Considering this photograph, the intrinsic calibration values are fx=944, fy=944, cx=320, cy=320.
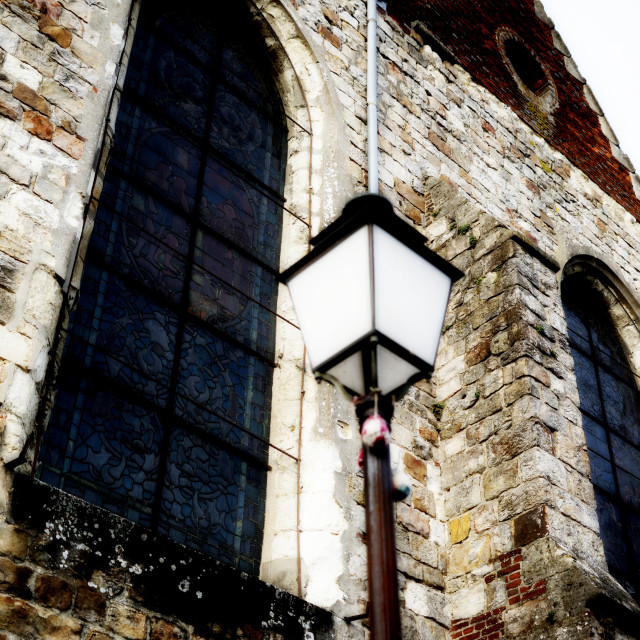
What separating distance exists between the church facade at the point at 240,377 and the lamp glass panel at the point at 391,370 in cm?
25

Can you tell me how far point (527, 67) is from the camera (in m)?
10.1

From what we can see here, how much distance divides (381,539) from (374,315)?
2.03ft

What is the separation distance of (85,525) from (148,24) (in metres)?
3.71

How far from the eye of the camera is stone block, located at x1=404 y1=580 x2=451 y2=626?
4777mm

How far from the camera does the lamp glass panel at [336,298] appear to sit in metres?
2.72

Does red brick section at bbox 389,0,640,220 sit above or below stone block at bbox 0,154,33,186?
above

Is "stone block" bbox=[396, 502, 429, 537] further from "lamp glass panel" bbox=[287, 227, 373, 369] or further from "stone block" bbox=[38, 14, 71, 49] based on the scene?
"stone block" bbox=[38, 14, 71, 49]

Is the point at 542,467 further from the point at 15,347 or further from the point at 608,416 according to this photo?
the point at 608,416

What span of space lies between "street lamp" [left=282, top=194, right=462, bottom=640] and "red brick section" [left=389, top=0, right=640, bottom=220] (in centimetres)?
568

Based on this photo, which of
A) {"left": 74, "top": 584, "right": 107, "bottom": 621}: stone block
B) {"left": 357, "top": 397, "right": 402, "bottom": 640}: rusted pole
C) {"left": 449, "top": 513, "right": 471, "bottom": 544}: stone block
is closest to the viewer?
{"left": 357, "top": 397, "right": 402, "bottom": 640}: rusted pole

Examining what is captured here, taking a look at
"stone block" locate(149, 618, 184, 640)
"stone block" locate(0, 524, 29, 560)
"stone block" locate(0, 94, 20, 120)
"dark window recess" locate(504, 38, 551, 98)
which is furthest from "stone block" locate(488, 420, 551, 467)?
"dark window recess" locate(504, 38, 551, 98)

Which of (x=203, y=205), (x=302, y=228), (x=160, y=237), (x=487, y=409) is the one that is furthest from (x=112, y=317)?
(x=487, y=409)

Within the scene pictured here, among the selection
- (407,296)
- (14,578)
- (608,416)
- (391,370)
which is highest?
(608,416)

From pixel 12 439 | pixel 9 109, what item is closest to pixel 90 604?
pixel 12 439
